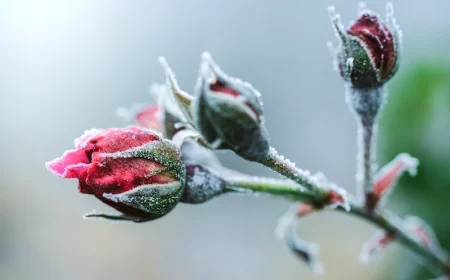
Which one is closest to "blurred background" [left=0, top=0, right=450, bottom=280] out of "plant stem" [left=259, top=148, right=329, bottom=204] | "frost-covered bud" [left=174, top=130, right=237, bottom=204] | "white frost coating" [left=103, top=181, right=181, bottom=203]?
"plant stem" [left=259, top=148, right=329, bottom=204]

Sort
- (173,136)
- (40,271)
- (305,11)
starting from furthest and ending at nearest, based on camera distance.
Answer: (305,11) < (40,271) < (173,136)

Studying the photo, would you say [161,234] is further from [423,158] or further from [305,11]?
[423,158]

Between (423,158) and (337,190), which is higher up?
(337,190)

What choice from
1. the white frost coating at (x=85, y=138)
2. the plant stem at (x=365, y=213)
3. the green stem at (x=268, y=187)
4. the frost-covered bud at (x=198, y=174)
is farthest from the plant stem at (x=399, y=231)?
the white frost coating at (x=85, y=138)

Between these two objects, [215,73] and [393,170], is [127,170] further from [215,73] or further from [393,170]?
[393,170]

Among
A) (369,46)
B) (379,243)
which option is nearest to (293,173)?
(369,46)

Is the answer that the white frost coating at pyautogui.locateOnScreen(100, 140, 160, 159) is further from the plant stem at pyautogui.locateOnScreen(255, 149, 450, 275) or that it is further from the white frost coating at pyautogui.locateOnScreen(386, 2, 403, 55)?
the white frost coating at pyautogui.locateOnScreen(386, 2, 403, 55)

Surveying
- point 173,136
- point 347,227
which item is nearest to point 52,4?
point 347,227
